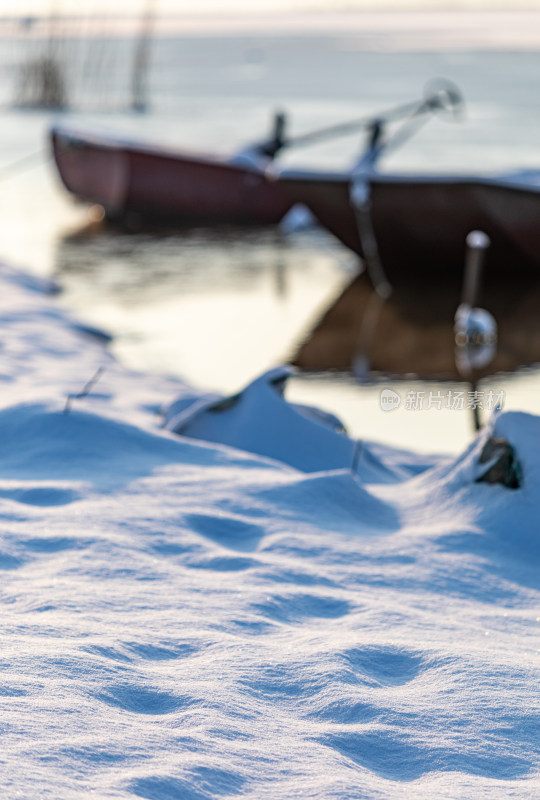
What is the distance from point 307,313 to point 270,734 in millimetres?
6367

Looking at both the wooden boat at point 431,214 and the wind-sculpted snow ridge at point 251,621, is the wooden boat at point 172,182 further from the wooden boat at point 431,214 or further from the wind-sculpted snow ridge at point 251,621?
the wind-sculpted snow ridge at point 251,621

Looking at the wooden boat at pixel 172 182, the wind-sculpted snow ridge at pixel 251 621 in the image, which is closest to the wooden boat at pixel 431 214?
the wooden boat at pixel 172 182

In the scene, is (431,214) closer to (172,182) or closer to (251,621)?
(172,182)

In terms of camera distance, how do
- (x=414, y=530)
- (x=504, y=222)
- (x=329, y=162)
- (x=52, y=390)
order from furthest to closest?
(x=329, y=162), (x=504, y=222), (x=52, y=390), (x=414, y=530)

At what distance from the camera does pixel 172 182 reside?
11281 mm

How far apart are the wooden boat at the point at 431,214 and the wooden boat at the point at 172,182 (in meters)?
2.46

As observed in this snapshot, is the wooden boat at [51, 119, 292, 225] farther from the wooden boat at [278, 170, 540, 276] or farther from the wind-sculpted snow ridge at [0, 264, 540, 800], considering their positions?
the wind-sculpted snow ridge at [0, 264, 540, 800]

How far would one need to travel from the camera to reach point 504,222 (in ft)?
25.9

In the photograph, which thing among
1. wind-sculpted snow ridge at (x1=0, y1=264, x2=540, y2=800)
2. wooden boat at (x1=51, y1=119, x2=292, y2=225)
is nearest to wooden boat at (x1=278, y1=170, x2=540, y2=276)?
wooden boat at (x1=51, y1=119, x2=292, y2=225)

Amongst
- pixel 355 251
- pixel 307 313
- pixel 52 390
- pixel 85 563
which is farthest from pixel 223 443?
pixel 355 251

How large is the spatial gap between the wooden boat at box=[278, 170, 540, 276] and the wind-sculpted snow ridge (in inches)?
184

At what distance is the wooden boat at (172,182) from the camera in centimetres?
1101

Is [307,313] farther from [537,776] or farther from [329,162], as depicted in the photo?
[329,162]

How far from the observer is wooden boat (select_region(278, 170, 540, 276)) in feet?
25.2
